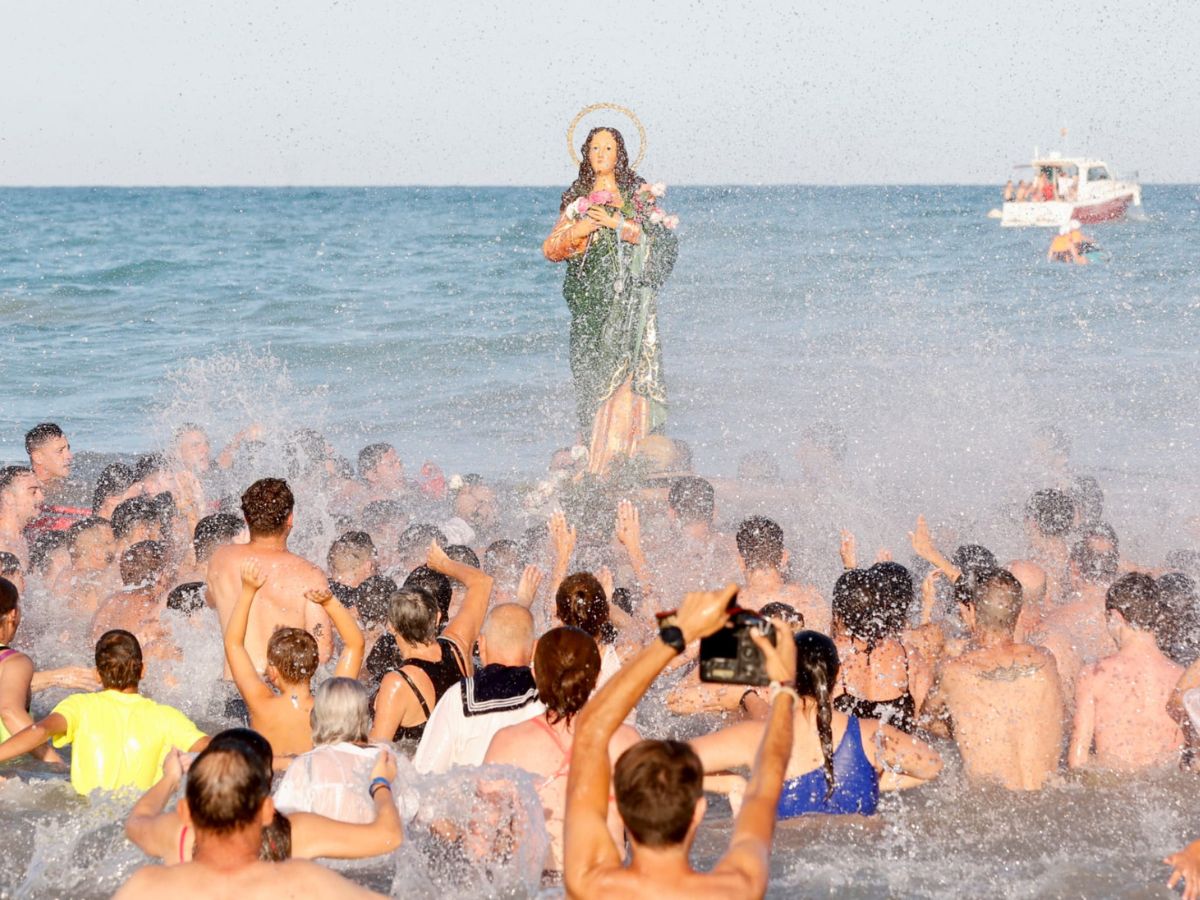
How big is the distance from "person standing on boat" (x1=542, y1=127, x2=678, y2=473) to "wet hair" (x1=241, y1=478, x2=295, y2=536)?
4.06m

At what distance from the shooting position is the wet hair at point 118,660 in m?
6.04

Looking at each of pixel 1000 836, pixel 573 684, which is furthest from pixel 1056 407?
pixel 573 684

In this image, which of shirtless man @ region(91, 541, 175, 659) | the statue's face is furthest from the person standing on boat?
shirtless man @ region(91, 541, 175, 659)

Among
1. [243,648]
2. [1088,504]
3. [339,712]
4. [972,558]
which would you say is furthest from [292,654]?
[1088,504]

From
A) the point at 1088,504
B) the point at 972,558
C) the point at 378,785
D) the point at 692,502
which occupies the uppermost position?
the point at 1088,504

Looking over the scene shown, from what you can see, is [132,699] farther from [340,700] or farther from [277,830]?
[277,830]

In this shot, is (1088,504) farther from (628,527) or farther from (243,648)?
(243,648)

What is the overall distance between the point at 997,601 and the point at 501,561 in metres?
3.52

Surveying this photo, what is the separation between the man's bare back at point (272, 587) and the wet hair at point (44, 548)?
3.11m

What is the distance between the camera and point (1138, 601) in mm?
6832

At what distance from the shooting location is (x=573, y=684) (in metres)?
5.20

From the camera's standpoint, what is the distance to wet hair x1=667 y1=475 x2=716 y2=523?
977 centimetres

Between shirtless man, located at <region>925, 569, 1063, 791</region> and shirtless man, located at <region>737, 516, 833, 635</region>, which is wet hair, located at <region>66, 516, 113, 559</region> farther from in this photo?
shirtless man, located at <region>925, 569, 1063, 791</region>

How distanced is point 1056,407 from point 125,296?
77.4 ft
